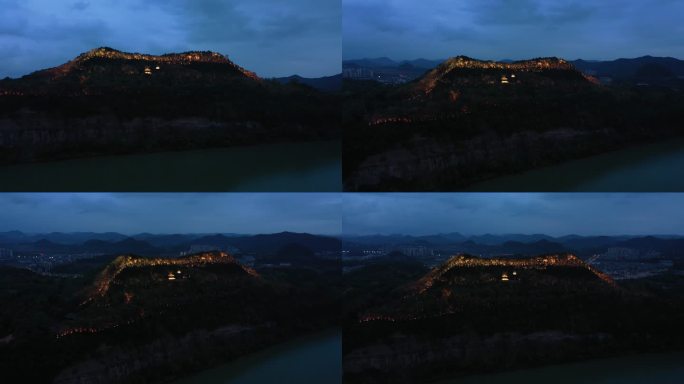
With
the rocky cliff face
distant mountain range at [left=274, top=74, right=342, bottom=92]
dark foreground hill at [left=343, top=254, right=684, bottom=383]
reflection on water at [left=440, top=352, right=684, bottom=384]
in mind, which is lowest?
reflection on water at [left=440, top=352, right=684, bottom=384]

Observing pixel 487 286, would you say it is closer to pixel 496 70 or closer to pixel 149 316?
pixel 496 70

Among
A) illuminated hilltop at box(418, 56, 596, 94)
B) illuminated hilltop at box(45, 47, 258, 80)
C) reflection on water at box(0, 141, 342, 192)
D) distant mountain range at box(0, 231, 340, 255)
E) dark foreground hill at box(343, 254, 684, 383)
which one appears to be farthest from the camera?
illuminated hilltop at box(45, 47, 258, 80)

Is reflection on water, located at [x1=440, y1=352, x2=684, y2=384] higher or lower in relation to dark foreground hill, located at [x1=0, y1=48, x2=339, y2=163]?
lower

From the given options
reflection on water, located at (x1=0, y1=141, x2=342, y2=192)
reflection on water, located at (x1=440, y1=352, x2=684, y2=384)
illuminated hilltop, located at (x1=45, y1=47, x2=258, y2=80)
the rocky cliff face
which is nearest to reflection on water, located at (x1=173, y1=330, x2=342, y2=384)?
reflection on water, located at (x1=440, y1=352, x2=684, y2=384)

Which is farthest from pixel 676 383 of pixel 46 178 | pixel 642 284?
pixel 46 178

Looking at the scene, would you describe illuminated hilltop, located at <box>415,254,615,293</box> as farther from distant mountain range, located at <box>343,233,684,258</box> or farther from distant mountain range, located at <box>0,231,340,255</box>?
distant mountain range, located at <box>0,231,340,255</box>
